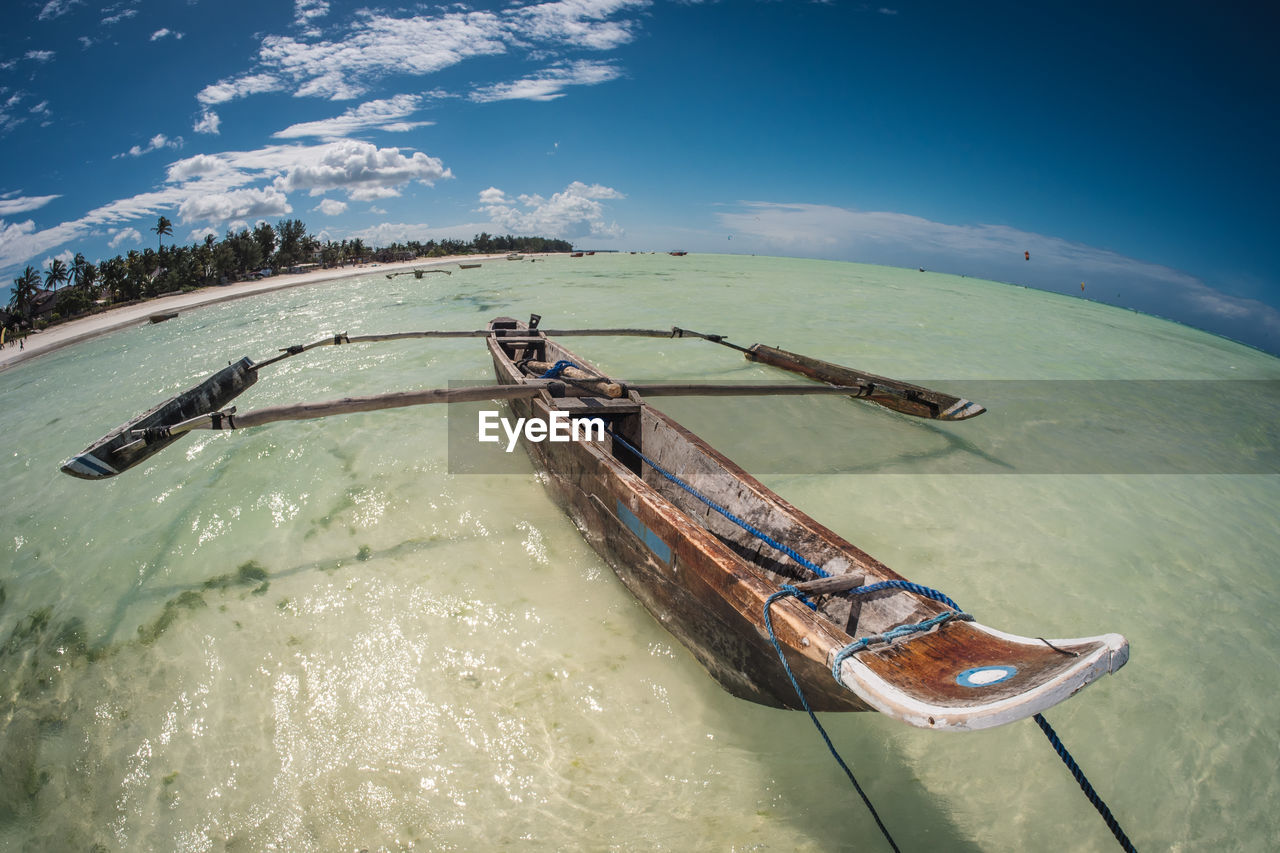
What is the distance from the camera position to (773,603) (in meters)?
2.21

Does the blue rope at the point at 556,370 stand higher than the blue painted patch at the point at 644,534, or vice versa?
the blue rope at the point at 556,370

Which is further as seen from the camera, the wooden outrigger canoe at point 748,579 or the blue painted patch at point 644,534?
the blue painted patch at point 644,534

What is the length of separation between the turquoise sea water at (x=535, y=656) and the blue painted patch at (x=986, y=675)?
128cm

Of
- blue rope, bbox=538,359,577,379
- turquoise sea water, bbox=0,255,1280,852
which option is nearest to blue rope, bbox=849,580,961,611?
turquoise sea water, bbox=0,255,1280,852

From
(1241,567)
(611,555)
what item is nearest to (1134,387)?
(1241,567)

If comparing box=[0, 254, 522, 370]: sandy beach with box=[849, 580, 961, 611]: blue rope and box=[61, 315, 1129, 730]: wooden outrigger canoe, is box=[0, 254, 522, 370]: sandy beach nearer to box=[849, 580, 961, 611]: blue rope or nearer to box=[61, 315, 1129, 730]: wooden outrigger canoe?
box=[61, 315, 1129, 730]: wooden outrigger canoe

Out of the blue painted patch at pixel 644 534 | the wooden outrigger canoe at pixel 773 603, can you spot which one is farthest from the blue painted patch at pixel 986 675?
the blue painted patch at pixel 644 534

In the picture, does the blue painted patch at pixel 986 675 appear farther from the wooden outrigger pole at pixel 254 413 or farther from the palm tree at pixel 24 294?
the palm tree at pixel 24 294

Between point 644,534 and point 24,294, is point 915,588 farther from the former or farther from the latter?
point 24,294

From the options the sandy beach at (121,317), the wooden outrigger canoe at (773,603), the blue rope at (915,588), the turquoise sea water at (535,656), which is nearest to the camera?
the wooden outrigger canoe at (773,603)

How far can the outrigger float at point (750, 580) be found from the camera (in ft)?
5.26

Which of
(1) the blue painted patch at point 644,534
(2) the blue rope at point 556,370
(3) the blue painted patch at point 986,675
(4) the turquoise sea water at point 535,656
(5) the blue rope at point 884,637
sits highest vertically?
(2) the blue rope at point 556,370

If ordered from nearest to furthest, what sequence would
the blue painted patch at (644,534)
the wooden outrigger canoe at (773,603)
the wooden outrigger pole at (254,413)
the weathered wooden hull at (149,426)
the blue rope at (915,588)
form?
1. the wooden outrigger canoe at (773,603)
2. the blue rope at (915,588)
3. the blue painted patch at (644,534)
4. the weathered wooden hull at (149,426)
5. the wooden outrigger pole at (254,413)

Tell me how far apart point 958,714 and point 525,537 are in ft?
12.0
